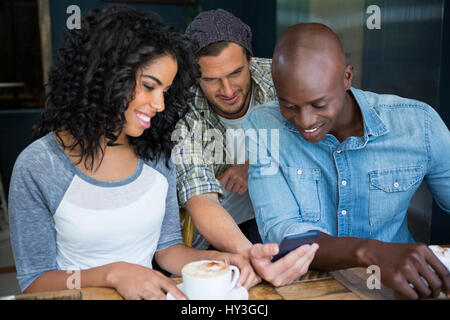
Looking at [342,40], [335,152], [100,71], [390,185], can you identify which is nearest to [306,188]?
[335,152]

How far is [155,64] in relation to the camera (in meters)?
1.20

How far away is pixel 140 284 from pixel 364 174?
77 cm

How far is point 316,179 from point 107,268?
2.31 ft

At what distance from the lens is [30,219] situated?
1137 mm

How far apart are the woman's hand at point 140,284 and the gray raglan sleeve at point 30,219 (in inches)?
9.8

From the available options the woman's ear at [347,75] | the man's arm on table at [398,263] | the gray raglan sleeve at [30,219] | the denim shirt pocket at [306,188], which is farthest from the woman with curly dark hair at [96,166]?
the woman's ear at [347,75]

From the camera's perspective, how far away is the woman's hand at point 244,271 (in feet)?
3.28

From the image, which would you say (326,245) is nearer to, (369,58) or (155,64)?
(155,64)

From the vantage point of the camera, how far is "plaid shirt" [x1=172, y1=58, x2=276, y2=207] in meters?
1.54

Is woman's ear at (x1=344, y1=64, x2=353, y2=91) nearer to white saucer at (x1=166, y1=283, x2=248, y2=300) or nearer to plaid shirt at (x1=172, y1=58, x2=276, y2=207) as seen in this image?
plaid shirt at (x1=172, y1=58, x2=276, y2=207)

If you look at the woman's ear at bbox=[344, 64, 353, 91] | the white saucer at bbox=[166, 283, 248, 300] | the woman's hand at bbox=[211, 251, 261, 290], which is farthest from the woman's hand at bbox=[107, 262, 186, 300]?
the woman's ear at bbox=[344, 64, 353, 91]

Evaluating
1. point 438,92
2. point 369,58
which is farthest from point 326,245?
point 369,58

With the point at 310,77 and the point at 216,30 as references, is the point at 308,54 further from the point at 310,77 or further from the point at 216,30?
the point at 216,30

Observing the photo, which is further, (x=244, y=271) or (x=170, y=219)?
(x=170, y=219)
